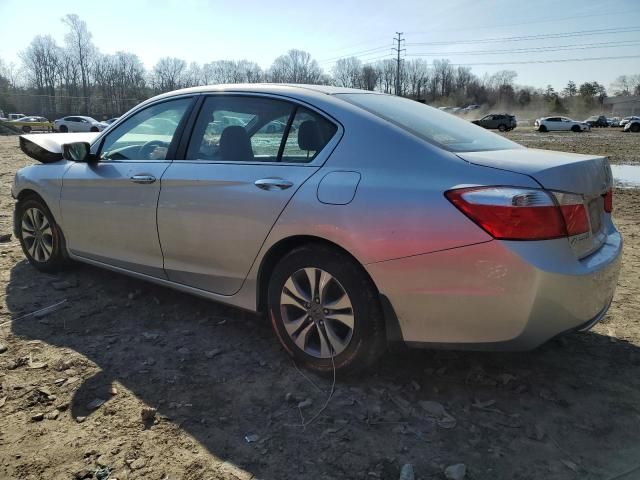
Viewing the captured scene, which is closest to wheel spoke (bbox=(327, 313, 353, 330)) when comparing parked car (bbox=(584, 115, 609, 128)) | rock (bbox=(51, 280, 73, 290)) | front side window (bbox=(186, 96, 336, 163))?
front side window (bbox=(186, 96, 336, 163))

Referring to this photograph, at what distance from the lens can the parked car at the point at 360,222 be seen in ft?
7.37

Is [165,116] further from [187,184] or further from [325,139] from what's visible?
[325,139]

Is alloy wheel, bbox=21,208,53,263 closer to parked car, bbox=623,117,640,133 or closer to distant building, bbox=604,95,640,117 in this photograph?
parked car, bbox=623,117,640,133

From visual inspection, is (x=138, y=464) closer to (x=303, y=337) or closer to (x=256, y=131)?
(x=303, y=337)

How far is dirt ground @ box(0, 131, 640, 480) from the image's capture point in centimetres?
220

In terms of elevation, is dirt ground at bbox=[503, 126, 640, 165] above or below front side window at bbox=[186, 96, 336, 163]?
below

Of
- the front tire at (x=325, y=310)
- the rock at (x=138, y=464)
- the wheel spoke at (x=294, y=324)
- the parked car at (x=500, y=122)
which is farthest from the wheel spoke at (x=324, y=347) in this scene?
the parked car at (x=500, y=122)

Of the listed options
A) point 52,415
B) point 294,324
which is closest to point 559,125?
point 294,324

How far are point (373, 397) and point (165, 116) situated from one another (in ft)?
8.10

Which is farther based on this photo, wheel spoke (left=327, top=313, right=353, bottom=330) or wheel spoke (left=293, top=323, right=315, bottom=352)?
wheel spoke (left=293, top=323, right=315, bottom=352)

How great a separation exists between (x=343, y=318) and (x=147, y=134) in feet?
7.20

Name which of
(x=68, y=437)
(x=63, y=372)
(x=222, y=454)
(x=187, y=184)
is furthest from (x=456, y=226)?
(x=63, y=372)

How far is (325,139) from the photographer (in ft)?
9.23

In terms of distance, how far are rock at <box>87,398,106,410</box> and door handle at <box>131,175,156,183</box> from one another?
1.47m
